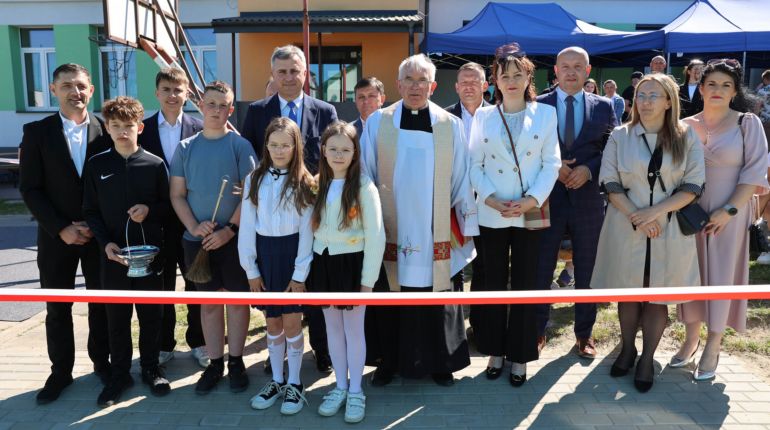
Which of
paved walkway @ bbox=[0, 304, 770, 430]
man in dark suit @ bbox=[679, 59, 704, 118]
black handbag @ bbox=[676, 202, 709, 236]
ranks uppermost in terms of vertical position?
man in dark suit @ bbox=[679, 59, 704, 118]

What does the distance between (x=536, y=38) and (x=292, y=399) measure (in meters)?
9.47

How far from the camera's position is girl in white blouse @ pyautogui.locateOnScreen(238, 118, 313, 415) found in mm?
3023

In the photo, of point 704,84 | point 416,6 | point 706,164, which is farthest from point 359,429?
point 416,6

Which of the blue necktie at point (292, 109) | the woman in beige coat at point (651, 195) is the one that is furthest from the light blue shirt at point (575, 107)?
the blue necktie at point (292, 109)

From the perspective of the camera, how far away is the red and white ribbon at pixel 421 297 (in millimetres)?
2268

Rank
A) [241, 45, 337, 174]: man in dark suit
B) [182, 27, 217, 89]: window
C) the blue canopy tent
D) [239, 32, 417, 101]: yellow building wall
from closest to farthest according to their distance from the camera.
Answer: [241, 45, 337, 174]: man in dark suit
the blue canopy tent
[239, 32, 417, 101]: yellow building wall
[182, 27, 217, 89]: window

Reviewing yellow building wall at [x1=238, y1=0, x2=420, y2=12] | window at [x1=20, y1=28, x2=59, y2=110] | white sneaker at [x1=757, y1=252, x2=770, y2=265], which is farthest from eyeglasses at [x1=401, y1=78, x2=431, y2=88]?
window at [x1=20, y1=28, x2=59, y2=110]

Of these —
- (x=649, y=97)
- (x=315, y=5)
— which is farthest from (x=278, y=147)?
(x=315, y=5)

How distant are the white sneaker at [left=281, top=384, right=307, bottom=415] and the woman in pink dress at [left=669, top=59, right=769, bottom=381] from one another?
2.41 m

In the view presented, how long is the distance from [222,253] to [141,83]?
1339 centimetres

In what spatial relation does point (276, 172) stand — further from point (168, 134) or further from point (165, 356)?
point (165, 356)

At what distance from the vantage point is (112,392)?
10.8 ft

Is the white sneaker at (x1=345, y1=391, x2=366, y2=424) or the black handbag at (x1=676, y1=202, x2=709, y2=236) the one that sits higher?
the black handbag at (x1=676, y1=202, x2=709, y2=236)

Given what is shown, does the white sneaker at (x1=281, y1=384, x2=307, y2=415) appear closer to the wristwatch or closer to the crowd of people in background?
the crowd of people in background
